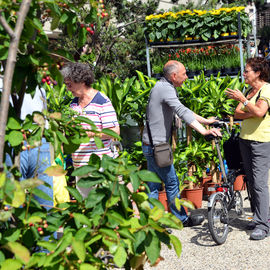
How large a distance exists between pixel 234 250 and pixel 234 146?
1217mm

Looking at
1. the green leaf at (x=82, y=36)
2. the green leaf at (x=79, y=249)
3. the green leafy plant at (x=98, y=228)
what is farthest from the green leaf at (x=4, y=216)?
the green leaf at (x=82, y=36)

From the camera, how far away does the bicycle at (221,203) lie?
15.3 ft

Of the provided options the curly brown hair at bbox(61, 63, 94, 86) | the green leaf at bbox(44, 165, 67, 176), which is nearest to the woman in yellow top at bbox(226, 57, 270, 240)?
the curly brown hair at bbox(61, 63, 94, 86)

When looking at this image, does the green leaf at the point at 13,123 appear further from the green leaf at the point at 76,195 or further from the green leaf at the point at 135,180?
the green leaf at the point at 135,180

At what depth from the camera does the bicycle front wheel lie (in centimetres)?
463

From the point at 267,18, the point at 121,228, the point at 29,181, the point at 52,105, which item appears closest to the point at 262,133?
the point at 52,105

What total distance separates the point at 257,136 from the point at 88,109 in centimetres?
168

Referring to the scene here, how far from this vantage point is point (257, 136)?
4750 mm

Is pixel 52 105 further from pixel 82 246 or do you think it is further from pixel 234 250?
pixel 82 246

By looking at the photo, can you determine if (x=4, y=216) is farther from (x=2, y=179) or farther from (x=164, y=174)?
(x=164, y=174)

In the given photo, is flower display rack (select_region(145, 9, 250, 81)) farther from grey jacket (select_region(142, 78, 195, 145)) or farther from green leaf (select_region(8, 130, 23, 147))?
green leaf (select_region(8, 130, 23, 147))

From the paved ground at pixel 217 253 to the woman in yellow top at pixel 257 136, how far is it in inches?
8.1

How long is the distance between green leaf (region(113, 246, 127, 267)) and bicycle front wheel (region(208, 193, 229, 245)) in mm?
3164

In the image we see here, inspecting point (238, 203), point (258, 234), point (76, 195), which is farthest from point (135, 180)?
point (238, 203)
